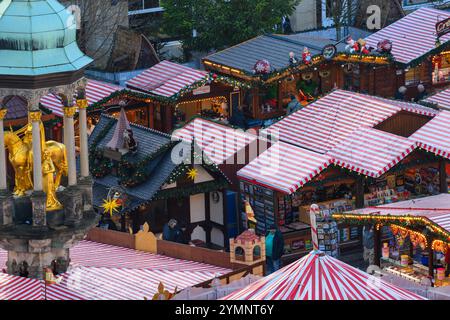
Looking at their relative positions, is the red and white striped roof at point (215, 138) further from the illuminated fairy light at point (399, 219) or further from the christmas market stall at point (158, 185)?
the illuminated fairy light at point (399, 219)

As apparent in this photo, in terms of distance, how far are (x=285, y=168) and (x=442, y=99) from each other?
1034cm

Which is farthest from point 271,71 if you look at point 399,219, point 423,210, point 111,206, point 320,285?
point 320,285

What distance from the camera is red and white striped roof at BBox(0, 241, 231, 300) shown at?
1224 inches

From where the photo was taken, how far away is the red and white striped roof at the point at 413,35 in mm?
55469

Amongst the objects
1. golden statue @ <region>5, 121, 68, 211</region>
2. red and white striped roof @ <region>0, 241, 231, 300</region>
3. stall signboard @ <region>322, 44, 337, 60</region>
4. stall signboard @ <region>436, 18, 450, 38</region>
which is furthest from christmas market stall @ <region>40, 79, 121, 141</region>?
golden statue @ <region>5, 121, 68, 211</region>

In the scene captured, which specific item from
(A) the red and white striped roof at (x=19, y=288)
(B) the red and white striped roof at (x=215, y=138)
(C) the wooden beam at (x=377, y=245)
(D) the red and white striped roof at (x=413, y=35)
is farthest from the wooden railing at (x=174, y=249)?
(D) the red and white striped roof at (x=413, y=35)

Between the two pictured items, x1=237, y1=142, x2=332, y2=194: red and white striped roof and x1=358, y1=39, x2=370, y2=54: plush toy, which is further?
x1=358, y1=39, x2=370, y2=54: plush toy

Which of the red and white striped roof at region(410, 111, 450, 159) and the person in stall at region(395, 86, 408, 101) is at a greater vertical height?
the red and white striped roof at region(410, 111, 450, 159)

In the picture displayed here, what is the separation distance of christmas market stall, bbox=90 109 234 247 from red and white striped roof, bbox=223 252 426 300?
42.4ft

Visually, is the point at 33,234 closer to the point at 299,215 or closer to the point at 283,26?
the point at 299,215

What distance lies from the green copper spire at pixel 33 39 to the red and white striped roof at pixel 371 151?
39.6 ft

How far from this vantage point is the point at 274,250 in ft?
128

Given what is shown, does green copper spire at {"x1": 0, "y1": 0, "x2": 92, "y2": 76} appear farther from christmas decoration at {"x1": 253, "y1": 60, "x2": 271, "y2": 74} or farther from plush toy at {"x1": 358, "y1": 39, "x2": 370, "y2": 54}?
plush toy at {"x1": 358, "y1": 39, "x2": 370, "y2": 54}
